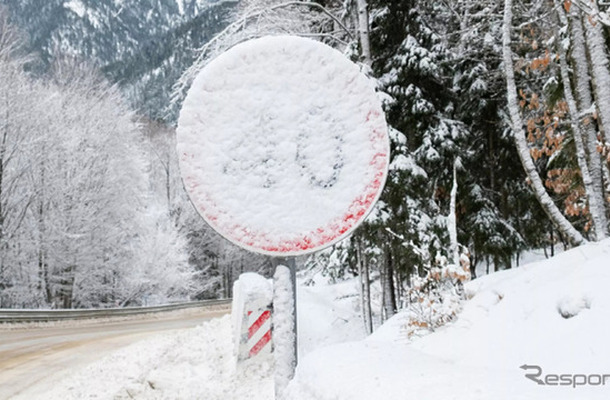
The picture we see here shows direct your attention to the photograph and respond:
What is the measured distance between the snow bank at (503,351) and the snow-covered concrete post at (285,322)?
67mm

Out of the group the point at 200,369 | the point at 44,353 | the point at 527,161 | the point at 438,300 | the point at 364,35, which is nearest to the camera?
the point at 438,300

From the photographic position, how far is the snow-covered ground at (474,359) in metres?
1.48

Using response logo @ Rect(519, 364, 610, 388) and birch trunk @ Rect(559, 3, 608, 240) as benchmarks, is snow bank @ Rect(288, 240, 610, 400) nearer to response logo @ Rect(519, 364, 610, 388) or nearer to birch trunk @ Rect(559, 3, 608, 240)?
response logo @ Rect(519, 364, 610, 388)

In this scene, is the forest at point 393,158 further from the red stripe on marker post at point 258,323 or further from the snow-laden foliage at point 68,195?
the red stripe on marker post at point 258,323

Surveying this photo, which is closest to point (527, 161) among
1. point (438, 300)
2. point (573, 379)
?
point (438, 300)

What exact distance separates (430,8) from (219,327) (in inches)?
416

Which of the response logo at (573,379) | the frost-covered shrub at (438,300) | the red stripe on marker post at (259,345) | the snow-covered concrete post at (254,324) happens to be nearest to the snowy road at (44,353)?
the snow-covered concrete post at (254,324)

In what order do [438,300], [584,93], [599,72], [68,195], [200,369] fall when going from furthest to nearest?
[68,195] < [200,369] < [584,93] < [438,300] < [599,72]

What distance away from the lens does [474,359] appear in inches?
123

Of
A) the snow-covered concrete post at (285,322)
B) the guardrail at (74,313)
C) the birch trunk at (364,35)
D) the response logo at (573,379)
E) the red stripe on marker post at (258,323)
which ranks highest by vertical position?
the birch trunk at (364,35)

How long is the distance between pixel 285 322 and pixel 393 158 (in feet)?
28.0

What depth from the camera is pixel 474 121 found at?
14.1m

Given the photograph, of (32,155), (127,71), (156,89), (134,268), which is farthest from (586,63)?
(127,71)

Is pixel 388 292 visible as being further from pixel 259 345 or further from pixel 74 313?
pixel 74 313
